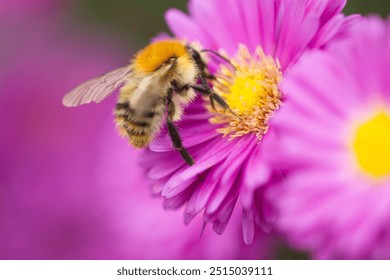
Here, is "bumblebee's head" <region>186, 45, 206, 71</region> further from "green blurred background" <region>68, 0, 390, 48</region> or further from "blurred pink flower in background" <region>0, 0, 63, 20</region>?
"blurred pink flower in background" <region>0, 0, 63, 20</region>

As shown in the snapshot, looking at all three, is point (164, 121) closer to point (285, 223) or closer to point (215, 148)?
point (215, 148)

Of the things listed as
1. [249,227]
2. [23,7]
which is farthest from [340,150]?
[23,7]

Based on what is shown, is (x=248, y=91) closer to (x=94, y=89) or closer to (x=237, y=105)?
(x=237, y=105)

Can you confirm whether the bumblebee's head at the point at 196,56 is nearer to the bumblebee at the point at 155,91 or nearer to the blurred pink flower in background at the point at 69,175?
the bumblebee at the point at 155,91
